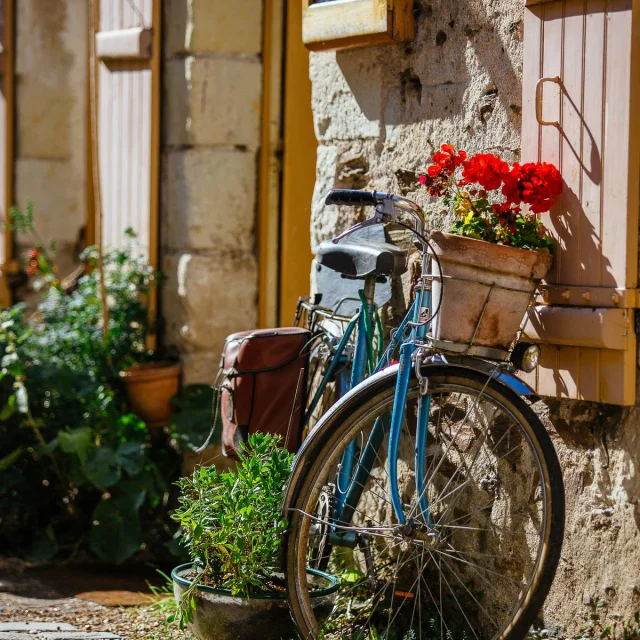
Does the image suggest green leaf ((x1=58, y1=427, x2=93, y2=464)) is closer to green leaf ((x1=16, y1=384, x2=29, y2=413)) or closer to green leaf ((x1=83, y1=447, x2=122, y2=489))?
green leaf ((x1=83, y1=447, x2=122, y2=489))

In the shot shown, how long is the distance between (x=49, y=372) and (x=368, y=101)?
7.33 feet

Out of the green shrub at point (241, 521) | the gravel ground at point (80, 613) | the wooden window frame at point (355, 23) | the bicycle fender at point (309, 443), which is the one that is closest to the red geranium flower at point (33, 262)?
the gravel ground at point (80, 613)

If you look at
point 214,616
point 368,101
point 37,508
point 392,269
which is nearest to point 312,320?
point 392,269

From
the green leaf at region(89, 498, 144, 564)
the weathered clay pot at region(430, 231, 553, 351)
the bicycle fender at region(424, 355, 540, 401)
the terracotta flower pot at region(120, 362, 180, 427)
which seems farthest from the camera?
the terracotta flower pot at region(120, 362, 180, 427)

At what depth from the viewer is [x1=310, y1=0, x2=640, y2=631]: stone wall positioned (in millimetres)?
3266

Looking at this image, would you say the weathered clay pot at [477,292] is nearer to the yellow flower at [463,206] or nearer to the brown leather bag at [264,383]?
the yellow flower at [463,206]

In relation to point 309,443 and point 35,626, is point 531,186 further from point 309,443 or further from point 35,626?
point 35,626

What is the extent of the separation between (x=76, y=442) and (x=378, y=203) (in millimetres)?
2464

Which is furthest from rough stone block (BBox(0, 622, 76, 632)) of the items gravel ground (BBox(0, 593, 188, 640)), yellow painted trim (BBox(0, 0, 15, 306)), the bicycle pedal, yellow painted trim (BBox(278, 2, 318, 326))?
yellow painted trim (BBox(0, 0, 15, 306))

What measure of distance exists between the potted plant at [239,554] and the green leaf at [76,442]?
1783 millimetres

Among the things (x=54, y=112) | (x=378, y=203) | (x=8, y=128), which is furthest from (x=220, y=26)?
(x=378, y=203)

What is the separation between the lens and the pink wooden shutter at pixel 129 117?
19.0ft

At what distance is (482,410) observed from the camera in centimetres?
372

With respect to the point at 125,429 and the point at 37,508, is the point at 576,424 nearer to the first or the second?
the point at 125,429
